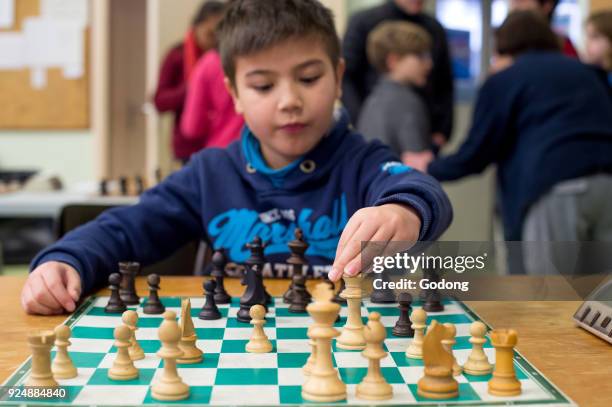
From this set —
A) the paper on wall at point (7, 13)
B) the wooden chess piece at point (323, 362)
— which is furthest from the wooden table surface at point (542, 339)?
the paper on wall at point (7, 13)

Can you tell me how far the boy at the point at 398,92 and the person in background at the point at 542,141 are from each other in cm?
25

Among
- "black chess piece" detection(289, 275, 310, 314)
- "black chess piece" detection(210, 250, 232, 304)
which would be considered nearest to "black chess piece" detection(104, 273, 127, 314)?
"black chess piece" detection(210, 250, 232, 304)

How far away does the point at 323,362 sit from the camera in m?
0.72

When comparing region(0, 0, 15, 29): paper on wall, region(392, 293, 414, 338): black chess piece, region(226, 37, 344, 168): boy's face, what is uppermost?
region(0, 0, 15, 29): paper on wall

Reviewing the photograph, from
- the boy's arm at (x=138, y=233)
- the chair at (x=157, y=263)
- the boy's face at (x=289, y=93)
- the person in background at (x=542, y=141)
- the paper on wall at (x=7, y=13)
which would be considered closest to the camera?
the boy's arm at (x=138, y=233)

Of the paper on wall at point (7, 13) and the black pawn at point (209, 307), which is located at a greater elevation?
the paper on wall at point (7, 13)

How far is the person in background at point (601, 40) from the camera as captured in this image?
2891 millimetres

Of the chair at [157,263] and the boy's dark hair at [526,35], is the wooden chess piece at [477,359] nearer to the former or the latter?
the chair at [157,263]

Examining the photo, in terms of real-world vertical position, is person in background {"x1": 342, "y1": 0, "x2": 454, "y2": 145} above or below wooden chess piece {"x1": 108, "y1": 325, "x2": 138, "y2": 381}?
above

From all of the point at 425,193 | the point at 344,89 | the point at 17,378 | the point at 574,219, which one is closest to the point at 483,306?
the point at 425,193

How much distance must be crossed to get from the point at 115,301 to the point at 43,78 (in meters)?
3.84

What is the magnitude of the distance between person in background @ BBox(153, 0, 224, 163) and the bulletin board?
1.00 m

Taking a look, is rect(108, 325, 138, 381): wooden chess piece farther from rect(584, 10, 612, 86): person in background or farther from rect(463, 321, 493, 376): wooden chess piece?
rect(584, 10, 612, 86): person in background

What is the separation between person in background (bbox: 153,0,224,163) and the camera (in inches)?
135
